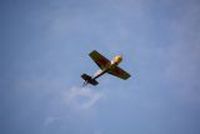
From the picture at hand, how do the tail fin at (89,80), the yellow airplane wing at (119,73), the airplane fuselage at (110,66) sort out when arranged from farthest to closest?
the tail fin at (89,80)
the yellow airplane wing at (119,73)
the airplane fuselage at (110,66)

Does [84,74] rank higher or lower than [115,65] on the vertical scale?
higher

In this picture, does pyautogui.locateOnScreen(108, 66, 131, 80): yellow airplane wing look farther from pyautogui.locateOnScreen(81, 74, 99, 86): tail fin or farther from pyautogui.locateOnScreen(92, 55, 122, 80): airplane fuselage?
pyautogui.locateOnScreen(81, 74, 99, 86): tail fin

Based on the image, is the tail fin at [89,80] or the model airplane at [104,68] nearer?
the model airplane at [104,68]

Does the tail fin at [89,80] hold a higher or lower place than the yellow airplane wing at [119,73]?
higher

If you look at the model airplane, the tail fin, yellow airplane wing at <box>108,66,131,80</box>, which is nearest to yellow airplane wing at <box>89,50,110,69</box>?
the model airplane

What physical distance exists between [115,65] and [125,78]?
4.79 meters

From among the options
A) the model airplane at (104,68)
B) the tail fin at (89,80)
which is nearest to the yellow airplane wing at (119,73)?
the model airplane at (104,68)

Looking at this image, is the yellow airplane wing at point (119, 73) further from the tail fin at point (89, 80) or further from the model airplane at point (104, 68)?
the tail fin at point (89, 80)

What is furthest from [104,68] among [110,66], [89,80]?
[89,80]

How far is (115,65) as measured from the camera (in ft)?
171

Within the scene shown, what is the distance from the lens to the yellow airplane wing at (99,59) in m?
51.9

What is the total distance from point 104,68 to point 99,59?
2070mm

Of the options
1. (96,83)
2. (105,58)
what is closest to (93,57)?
(105,58)

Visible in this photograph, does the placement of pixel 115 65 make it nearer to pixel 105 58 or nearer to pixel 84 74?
pixel 105 58
